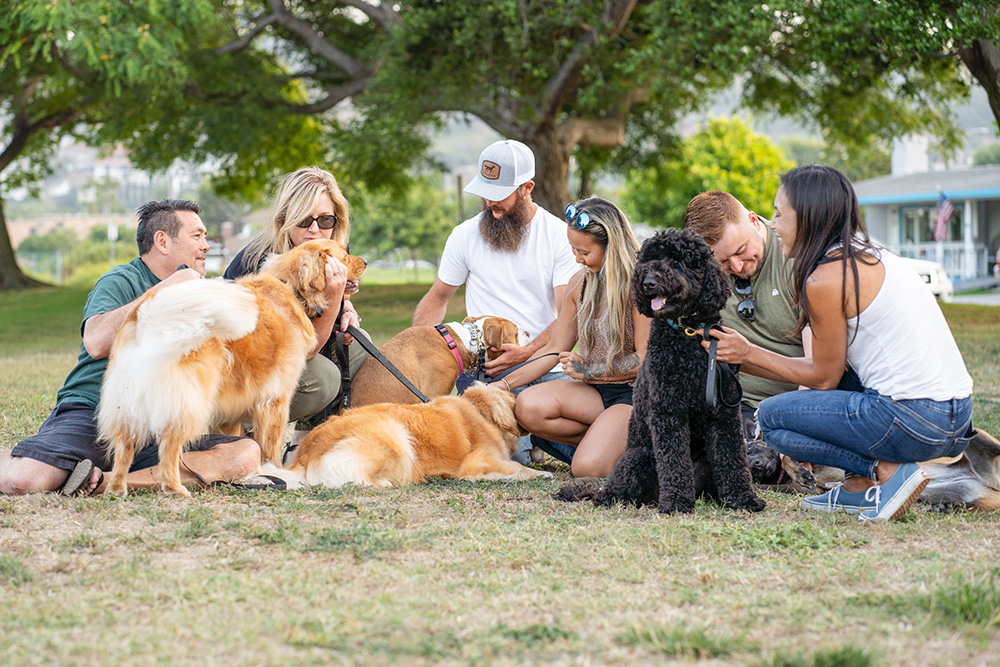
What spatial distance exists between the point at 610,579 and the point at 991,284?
117ft

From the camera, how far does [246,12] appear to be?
21.2 metres

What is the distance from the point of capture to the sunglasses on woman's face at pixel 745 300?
4.98 metres

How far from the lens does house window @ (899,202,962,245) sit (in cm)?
4012

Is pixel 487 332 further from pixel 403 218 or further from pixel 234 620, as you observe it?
pixel 403 218

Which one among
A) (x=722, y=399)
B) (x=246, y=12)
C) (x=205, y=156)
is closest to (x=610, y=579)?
(x=722, y=399)

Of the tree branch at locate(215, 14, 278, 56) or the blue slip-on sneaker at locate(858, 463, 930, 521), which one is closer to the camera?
the blue slip-on sneaker at locate(858, 463, 930, 521)

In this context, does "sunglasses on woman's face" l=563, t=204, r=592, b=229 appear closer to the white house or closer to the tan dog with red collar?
the tan dog with red collar

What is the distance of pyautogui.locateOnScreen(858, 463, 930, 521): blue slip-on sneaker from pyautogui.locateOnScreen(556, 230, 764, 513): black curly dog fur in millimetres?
505

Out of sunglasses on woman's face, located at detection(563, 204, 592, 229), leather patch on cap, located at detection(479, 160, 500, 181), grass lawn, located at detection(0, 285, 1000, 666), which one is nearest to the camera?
grass lawn, located at detection(0, 285, 1000, 666)

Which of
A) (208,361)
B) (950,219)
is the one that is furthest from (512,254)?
(950,219)

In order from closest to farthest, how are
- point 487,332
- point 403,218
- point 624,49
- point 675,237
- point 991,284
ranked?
point 675,237 < point 487,332 < point 624,49 < point 991,284 < point 403,218

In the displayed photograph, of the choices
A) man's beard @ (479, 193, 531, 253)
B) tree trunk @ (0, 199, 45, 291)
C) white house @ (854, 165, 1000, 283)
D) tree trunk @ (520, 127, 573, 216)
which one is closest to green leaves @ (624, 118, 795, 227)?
white house @ (854, 165, 1000, 283)

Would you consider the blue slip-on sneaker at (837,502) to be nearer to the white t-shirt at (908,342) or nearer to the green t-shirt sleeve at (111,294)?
the white t-shirt at (908,342)

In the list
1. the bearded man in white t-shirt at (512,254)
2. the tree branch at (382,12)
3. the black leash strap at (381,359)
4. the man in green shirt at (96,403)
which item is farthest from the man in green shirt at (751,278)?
the tree branch at (382,12)
